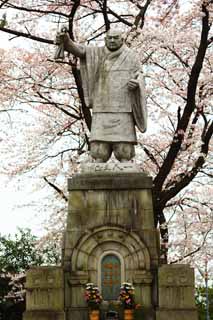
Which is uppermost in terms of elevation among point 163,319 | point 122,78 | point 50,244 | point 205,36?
point 205,36

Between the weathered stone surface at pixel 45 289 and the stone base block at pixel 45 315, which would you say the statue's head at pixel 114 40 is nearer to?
the weathered stone surface at pixel 45 289

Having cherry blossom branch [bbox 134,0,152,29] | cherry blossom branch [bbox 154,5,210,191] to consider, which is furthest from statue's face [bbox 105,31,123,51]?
cherry blossom branch [bbox 134,0,152,29]

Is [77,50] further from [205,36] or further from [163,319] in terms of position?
[163,319]

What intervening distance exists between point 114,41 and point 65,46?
85cm

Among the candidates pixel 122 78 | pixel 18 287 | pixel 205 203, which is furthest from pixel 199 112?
pixel 18 287

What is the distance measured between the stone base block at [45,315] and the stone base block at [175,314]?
1.53m

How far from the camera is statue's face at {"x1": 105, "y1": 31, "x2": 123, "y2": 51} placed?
40.3ft

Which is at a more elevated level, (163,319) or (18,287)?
(18,287)

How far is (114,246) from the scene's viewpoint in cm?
1155

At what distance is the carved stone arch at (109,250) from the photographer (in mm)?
11414

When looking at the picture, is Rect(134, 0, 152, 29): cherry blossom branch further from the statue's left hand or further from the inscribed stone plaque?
the inscribed stone plaque

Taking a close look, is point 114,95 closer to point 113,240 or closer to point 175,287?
point 113,240

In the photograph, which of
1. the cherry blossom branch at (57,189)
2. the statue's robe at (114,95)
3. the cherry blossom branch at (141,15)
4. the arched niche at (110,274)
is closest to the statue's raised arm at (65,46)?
the statue's robe at (114,95)

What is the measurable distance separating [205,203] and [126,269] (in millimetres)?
8429
